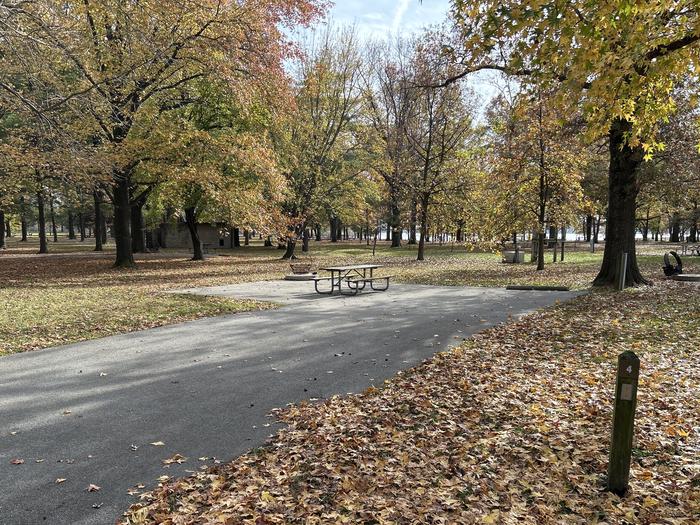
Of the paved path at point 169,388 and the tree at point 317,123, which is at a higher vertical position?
the tree at point 317,123

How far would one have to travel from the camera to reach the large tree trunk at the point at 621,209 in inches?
→ 526

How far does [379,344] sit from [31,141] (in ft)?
53.5

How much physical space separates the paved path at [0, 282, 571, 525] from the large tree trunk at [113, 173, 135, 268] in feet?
41.9

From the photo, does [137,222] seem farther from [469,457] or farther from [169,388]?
[469,457]

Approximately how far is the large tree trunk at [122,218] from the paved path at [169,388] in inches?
503

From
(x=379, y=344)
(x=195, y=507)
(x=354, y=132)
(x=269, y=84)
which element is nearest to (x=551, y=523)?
(x=195, y=507)

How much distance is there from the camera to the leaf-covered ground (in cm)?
320

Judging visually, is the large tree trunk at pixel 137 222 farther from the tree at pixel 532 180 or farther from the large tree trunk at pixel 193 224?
the tree at pixel 532 180

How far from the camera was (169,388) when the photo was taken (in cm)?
577

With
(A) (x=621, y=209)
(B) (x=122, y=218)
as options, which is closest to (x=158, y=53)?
(B) (x=122, y=218)

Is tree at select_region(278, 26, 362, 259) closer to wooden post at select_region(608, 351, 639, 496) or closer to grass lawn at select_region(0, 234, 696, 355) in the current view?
grass lawn at select_region(0, 234, 696, 355)

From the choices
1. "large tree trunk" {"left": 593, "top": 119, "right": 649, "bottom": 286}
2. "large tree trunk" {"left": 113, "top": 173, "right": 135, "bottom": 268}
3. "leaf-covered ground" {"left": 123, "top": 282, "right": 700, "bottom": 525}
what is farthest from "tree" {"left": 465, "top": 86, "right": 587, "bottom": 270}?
"large tree trunk" {"left": 113, "top": 173, "right": 135, "bottom": 268}

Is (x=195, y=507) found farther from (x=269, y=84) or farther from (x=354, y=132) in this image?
(x=354, y=132)

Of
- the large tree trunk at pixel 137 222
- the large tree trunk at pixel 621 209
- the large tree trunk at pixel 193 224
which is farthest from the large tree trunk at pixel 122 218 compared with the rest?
the large tree trunk at pixel 621 209
